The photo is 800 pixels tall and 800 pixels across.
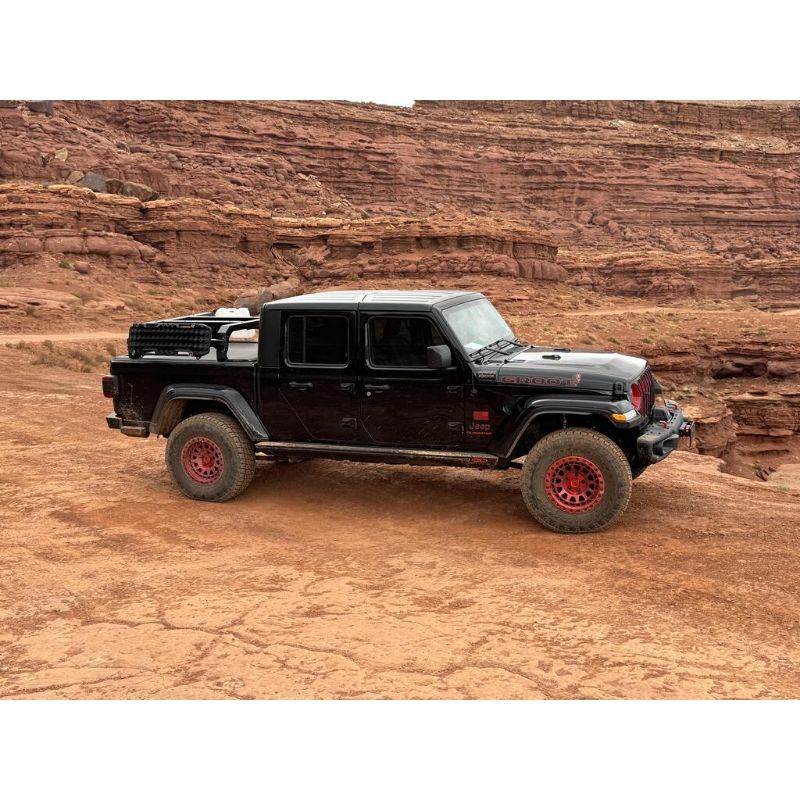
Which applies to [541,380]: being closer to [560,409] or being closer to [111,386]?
[560,409]

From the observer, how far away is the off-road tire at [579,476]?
278 inches

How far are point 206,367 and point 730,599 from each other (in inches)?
A: 210

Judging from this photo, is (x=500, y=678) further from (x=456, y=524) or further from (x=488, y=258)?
(x=488, y=258)

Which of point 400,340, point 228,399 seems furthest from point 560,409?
point 228,399

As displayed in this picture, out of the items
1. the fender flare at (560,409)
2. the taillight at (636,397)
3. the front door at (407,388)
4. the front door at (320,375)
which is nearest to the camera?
the fender flare at (560,409)

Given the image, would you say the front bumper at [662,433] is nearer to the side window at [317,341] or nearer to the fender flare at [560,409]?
the fender flare at [560,409]

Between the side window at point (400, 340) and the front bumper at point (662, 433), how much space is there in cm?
209

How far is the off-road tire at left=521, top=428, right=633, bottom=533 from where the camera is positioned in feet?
23.1

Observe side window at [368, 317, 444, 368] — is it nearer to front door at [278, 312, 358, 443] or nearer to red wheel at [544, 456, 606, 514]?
front door at [278, 312, 358, 443]

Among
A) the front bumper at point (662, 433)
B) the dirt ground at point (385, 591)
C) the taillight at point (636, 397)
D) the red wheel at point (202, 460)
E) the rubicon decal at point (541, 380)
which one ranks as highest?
the rubicon decal at point (541, 380)

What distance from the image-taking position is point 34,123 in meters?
49.7

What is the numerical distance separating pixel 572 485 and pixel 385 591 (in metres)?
2.17

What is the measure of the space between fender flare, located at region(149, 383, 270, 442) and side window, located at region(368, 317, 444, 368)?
142cm

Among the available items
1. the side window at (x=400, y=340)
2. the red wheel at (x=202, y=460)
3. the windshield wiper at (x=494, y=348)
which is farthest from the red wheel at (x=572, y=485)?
the red wheel at (x=202, y=460)
